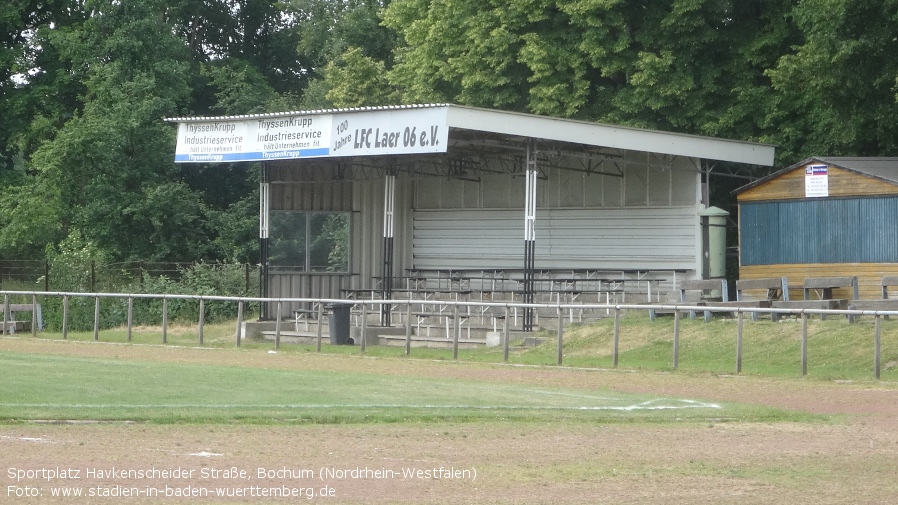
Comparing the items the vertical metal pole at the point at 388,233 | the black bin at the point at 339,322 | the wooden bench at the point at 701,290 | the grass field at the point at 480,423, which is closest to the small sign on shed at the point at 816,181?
the wooden bench at the point at 701,290

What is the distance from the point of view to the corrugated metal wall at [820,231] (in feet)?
84.1

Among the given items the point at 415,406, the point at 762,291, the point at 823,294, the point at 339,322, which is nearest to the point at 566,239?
the point at 762,291

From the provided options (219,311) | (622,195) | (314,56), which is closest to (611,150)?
(622,195)

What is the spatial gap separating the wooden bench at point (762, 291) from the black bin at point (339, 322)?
25.7 ft

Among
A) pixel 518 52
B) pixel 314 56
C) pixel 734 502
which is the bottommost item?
pixel 734 502

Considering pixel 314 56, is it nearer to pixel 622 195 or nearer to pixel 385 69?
pixel 385 69

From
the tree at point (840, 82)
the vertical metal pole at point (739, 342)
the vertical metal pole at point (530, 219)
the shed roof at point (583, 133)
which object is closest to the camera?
the vertical metal pole at point (739, 342)

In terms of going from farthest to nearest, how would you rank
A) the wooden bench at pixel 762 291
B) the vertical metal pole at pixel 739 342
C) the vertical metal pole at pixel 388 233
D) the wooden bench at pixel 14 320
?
the wooden bench at pixel 14 320, the vertical metal pole at pixel 388 233, the wooden bench at pixel 762 291, the vertical metal pole at pixel 739 342

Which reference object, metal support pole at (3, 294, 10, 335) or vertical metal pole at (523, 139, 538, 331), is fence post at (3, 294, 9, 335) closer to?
metal support pole at (3, 294, 10, 335)

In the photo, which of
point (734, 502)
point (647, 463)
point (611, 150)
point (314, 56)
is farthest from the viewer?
point (314, 56)

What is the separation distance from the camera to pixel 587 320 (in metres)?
28.2

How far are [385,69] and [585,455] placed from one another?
1408 inches

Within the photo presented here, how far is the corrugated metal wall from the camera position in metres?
25.6

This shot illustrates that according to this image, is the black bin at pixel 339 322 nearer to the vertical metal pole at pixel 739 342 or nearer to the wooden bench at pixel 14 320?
the wooden bench at pixel 14 320
